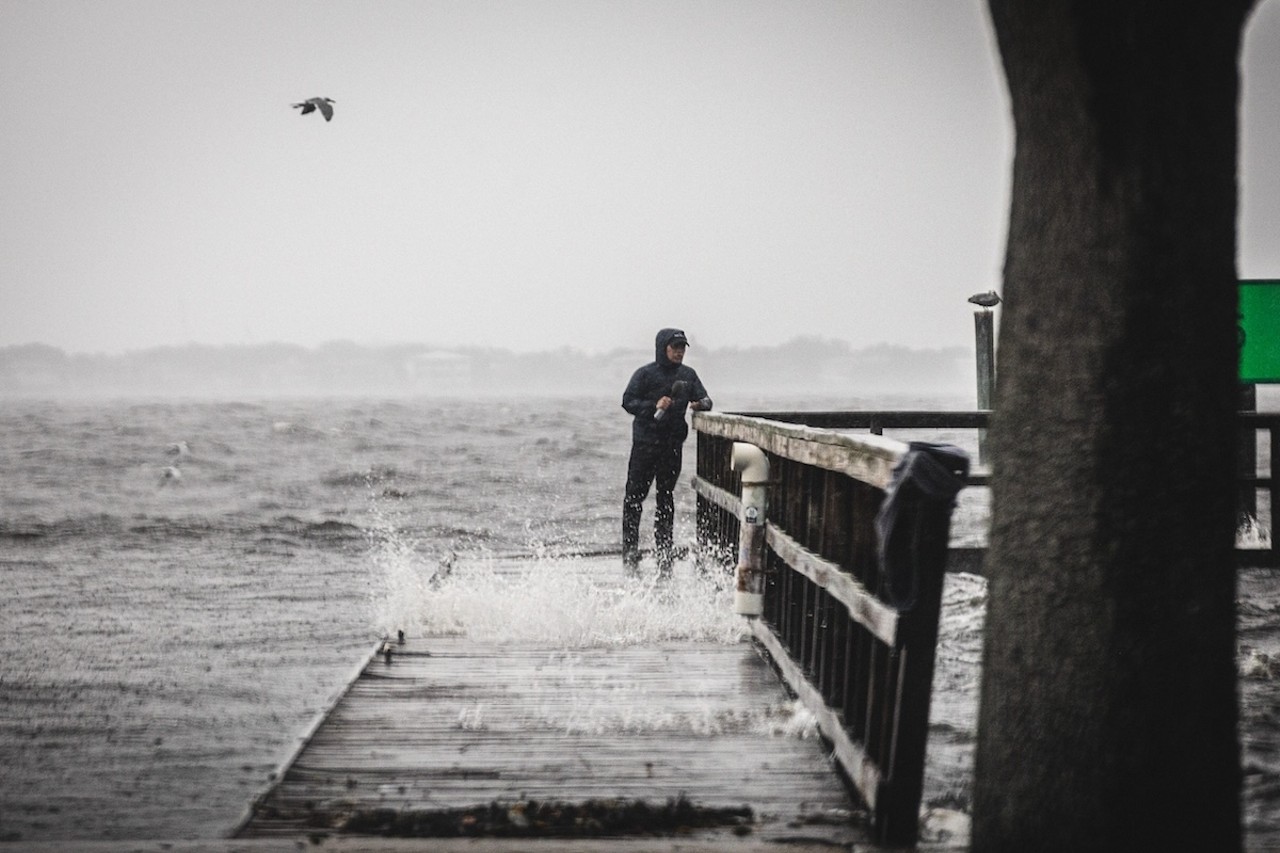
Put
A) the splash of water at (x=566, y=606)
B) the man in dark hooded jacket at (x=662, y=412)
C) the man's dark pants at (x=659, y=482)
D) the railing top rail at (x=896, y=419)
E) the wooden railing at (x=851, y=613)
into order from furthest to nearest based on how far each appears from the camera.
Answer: the railing top rail at (x=896, y=419), the man's dark pants at (x=659, y=482), the man in dark hooded jacket at (x=662, y=412), the splash of water at (x=566, y=606), the wooden railing at (x=851, y=613)

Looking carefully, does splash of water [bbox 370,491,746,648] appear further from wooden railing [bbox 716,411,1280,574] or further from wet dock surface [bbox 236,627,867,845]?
wooden railing [bbox 716,411,1280,574]

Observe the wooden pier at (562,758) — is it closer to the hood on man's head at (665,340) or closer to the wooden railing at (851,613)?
the wooden railing at (851,613)

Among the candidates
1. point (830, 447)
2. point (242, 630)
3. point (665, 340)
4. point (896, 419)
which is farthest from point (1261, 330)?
point (242, 630)

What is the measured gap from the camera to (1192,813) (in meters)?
3.30

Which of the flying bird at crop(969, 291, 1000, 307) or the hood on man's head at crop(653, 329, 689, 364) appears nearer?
the hood on man's head at crop(653, 329, 689, 364)

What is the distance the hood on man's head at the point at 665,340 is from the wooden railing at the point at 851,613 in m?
2.81

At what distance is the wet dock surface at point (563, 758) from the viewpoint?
4562 millimetres

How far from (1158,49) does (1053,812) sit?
1919mm

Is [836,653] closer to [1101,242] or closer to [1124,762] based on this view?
[1124,762]

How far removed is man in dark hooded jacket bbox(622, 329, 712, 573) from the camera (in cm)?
1125

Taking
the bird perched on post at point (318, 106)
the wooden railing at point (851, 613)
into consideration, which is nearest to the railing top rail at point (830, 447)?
the wooden railing at point (851, 613)

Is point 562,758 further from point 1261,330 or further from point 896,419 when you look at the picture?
point 1261,330

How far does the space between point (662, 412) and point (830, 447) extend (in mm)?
5686

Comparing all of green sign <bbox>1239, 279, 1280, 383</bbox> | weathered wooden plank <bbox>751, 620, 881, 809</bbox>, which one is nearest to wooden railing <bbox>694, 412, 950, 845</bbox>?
weathered wooden plank <bbox>751, 620, 881, 809</bbox>
